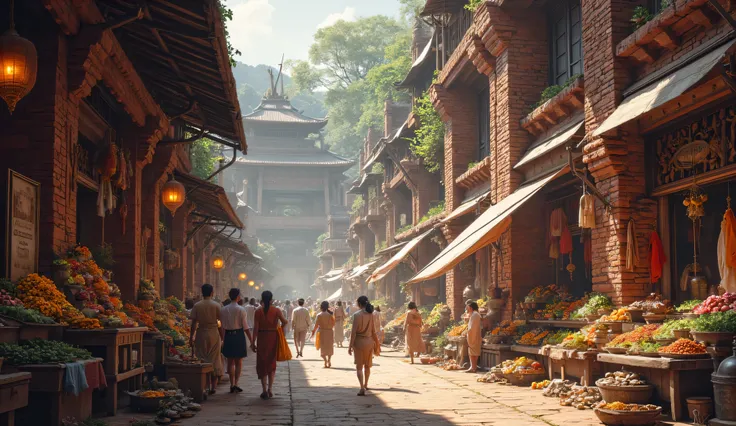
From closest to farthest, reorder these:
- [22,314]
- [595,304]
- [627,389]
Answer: [22,314], [627,389], [595,304]

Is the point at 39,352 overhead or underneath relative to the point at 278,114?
underneath

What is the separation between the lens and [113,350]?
9109 millimetres

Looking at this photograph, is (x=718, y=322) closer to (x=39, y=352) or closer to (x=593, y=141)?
(x=593, y=141)

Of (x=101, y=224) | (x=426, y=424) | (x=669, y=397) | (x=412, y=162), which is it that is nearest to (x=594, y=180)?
(x=669, y=397)

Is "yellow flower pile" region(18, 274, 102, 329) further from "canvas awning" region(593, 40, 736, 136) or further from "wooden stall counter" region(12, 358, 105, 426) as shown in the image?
"canvas awning" region(593, 40, 736, 136)

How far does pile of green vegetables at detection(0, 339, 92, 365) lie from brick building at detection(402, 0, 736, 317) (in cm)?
731

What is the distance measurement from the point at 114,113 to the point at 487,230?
6967 mm

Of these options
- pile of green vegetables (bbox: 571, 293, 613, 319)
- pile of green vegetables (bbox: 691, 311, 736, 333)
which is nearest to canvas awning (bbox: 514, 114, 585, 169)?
pile of green vegetables (bbox: 571, 293, 613, 319)

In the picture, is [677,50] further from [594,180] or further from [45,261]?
[45,261]

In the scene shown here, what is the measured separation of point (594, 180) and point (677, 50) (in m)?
2.96

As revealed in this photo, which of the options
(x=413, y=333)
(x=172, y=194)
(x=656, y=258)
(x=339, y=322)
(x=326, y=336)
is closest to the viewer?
(x=656, y=258)

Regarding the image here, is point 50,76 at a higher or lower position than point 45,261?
higher

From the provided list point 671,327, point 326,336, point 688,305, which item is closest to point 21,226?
point 671,327

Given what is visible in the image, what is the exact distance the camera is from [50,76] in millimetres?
9062
